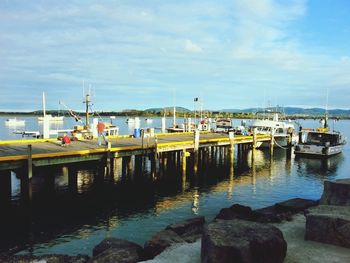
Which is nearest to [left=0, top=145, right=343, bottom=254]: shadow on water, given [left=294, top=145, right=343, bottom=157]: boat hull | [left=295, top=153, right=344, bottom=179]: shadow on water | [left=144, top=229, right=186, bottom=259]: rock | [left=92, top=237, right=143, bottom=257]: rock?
[left=295, top=153, right=344, bottom=179]: shadow on water

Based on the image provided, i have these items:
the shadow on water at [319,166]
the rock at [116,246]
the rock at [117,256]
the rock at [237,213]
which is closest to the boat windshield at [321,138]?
the shadow on water at [319,166]

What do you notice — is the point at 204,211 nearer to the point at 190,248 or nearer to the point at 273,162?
the point at 190,248

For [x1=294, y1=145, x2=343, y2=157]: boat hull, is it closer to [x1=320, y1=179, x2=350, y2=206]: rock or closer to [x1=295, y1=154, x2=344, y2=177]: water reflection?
[x1=295, y1=154, x2=344, y2=177]: water reflection

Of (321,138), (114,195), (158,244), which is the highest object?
(321,138)

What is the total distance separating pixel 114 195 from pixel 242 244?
639 inches

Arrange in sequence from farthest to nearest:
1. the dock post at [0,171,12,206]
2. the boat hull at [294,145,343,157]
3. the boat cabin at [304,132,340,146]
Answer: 1. the boat cabin at [304,132,340,146]
2. the boat hull at [294,145,343,157]
3. the dock post at [0,171,12,206]

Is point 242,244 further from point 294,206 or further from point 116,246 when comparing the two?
point 294,206

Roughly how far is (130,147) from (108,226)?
7.94 meters

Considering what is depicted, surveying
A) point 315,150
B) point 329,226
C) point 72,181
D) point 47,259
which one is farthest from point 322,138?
point 47,259

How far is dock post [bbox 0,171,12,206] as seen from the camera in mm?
21328

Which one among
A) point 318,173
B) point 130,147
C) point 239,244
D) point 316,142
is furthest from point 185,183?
point 316,142

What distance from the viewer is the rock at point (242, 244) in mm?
9805

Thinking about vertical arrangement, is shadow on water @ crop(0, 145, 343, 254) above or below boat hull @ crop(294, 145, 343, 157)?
below

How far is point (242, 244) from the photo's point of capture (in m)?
9.99
